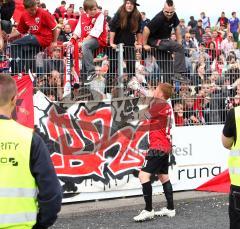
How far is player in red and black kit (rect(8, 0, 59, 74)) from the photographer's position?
851cm

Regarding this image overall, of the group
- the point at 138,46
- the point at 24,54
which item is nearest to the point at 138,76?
the point at 138,46

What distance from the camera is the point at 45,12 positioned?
8.96m

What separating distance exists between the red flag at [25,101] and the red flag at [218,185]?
3442 millimetres

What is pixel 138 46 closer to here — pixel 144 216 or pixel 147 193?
pixel 147 193

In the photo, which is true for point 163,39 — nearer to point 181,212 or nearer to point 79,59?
point 79,59

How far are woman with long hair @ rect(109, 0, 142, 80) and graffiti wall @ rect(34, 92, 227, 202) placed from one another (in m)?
0.79

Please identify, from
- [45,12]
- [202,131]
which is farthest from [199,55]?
[45,12]

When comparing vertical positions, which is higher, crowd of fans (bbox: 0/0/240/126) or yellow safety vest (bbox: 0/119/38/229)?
crowd of fans (bbox: 0/0/240/126)

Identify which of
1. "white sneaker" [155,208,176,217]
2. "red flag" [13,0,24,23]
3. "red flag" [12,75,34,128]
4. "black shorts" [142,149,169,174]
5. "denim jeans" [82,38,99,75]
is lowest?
"white sneaker" [155,208,176,217]

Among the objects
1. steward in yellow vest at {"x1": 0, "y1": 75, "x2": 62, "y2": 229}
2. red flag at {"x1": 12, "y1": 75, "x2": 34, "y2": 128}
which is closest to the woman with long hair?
red flag at {"x1": 12, "y1": 75, "x2": 34, "y2": 128}

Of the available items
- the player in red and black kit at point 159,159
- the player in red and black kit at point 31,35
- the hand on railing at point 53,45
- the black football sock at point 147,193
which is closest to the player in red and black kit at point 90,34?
the hand on railing at point 53,45

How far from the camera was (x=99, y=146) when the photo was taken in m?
9.04

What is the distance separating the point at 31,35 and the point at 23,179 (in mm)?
5809

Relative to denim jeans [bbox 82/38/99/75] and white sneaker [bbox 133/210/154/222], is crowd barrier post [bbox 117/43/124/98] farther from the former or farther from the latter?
white sneaker [bbox 133/210/154/222]
